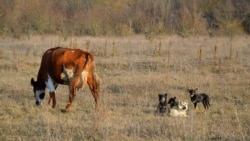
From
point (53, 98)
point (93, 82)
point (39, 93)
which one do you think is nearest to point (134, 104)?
point (93, 82)

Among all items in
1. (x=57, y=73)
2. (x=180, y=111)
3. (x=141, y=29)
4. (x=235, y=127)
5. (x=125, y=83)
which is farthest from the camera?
(x=141, y=29)

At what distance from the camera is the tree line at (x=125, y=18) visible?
141 ft

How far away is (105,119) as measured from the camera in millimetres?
10406

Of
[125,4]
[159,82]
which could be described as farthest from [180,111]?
[125,4]

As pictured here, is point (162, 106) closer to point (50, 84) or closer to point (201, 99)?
point (201, 99)

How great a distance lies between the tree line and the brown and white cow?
22.8m

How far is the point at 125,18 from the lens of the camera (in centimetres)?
5469

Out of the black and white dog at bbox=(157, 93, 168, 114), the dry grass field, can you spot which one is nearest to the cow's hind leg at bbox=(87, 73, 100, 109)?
the dry grass field

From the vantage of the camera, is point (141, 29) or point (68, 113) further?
point (141, 29)

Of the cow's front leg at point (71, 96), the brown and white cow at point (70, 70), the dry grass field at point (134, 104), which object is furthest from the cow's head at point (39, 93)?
the cow's front leg at point (71, 96)

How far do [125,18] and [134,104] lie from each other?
42.3 metres

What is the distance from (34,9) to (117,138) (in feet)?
143

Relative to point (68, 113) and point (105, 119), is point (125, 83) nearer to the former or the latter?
point (68, 113)

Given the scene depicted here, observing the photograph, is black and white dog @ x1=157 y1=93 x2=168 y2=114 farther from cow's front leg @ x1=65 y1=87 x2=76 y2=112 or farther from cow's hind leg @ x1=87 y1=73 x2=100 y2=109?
cow's front leg @ x1=65 y1=87 x2=76 y2=112
